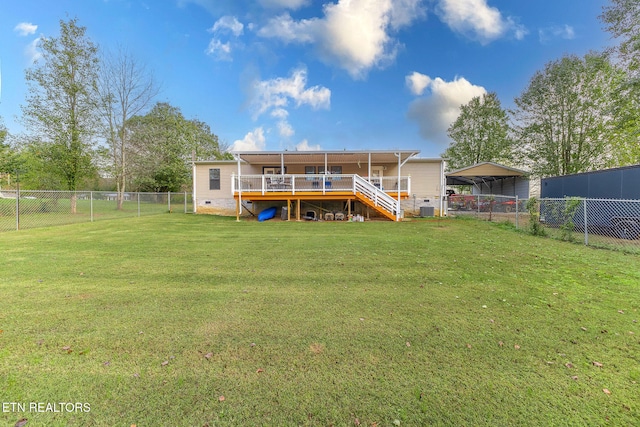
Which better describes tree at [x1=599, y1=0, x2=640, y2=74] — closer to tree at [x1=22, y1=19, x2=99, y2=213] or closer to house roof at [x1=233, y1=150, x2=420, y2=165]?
house roof at [x1=233, y1=150, x2=420, y2=165]

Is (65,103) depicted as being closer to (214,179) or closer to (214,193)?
(214,179)

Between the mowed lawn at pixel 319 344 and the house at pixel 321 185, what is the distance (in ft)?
28.1

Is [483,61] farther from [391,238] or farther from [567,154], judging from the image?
[391,238]

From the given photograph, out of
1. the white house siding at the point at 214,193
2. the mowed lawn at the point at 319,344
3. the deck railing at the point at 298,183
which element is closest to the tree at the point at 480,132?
the deck railing at the point at 298,183

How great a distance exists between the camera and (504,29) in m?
15.9

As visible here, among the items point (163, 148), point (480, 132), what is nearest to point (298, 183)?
point (163, 148)

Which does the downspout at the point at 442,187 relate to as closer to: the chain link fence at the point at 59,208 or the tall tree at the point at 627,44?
the tall tree at the point at 627,44

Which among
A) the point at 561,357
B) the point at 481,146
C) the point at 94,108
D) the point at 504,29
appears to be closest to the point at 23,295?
the point at 561,357

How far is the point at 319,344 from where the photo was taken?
103 inches

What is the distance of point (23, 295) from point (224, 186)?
44.7 feet

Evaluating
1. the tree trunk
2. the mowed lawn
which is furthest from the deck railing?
the mowed lawn

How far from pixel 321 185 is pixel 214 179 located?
7402 mm

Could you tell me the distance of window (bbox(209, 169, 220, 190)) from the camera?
16875mm

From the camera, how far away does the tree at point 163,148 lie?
80.7ft
